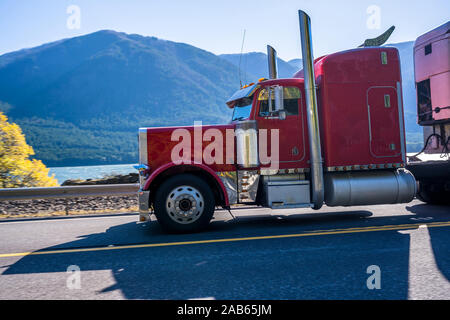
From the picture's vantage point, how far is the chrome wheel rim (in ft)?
19.9

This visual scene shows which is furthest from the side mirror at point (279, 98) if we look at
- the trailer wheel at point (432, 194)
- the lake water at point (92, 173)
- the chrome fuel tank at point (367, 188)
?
the trailer wheel at point (432, 194)

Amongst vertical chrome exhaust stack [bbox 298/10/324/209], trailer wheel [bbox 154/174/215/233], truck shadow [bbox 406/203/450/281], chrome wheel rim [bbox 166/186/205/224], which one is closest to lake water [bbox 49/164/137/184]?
trailer wheel [bbox 154/174/215/233]

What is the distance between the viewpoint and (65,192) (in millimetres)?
9492

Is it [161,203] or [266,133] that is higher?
[266,133]

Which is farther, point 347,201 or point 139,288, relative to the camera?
point 347,201

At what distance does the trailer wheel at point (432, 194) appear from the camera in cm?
821

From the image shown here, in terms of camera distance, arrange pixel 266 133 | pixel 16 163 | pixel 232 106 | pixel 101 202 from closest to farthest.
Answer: pixel 266 133
pixel 232 106
pixel 101 202
pixel 16 163

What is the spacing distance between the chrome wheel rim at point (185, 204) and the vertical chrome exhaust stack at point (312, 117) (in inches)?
80.3

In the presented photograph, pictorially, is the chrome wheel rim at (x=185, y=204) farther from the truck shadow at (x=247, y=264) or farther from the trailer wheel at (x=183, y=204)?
the truck shadow at (x=247, y=264)
